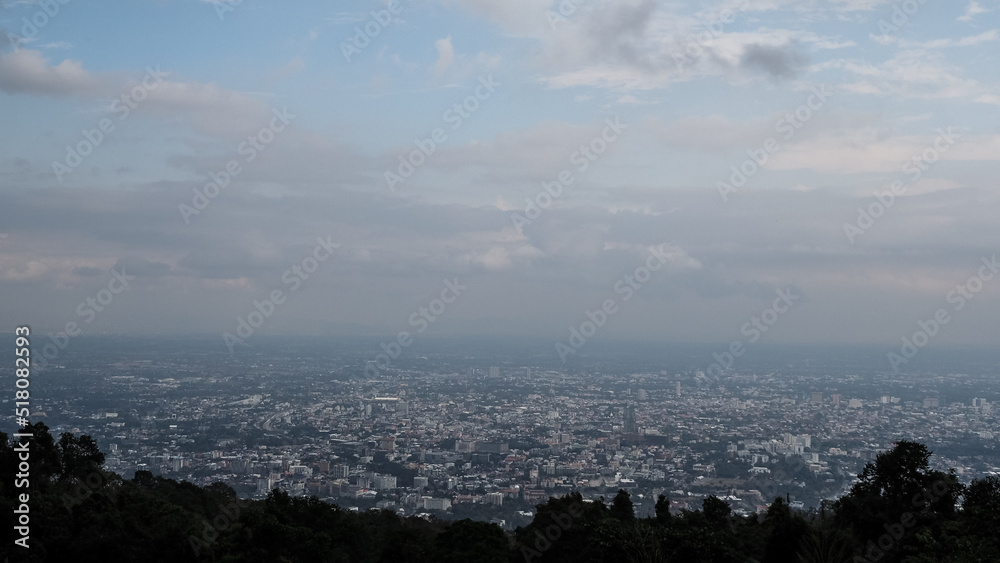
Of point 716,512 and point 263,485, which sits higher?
point 716,512

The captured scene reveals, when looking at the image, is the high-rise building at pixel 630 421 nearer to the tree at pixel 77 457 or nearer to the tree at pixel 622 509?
the tree at pixel 622 509

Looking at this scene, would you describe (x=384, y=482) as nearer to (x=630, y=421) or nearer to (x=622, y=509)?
(x=622, y=509)

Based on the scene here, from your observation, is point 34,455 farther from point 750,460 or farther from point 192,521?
point 750,460

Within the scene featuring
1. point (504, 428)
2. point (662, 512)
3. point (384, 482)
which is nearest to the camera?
point (662, 512)

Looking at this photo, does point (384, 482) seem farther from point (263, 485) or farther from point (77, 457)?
point (77, 457)

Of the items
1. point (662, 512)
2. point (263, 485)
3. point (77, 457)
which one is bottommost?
point (263, 485)

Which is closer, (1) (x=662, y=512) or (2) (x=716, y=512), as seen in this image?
(2) (x=716, y=512)

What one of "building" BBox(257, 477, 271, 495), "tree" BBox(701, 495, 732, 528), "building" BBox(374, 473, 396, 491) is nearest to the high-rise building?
"building" BBox(374, 473, 396, 491)

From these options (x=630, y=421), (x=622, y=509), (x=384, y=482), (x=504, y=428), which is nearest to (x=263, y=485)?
(x=384, y=482)

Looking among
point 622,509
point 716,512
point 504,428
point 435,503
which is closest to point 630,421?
point 504,428

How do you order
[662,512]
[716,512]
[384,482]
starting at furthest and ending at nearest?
1. [384,482]
2. [662,512]
3. [716,512]

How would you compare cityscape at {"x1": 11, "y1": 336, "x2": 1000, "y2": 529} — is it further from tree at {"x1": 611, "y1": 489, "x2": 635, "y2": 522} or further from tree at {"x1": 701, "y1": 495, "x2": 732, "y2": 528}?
tree at {"x1": 611, "y1": 489, "x2": 635, "y2": 522}

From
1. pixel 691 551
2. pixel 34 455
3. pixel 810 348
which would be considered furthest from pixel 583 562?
pixel 810 348
